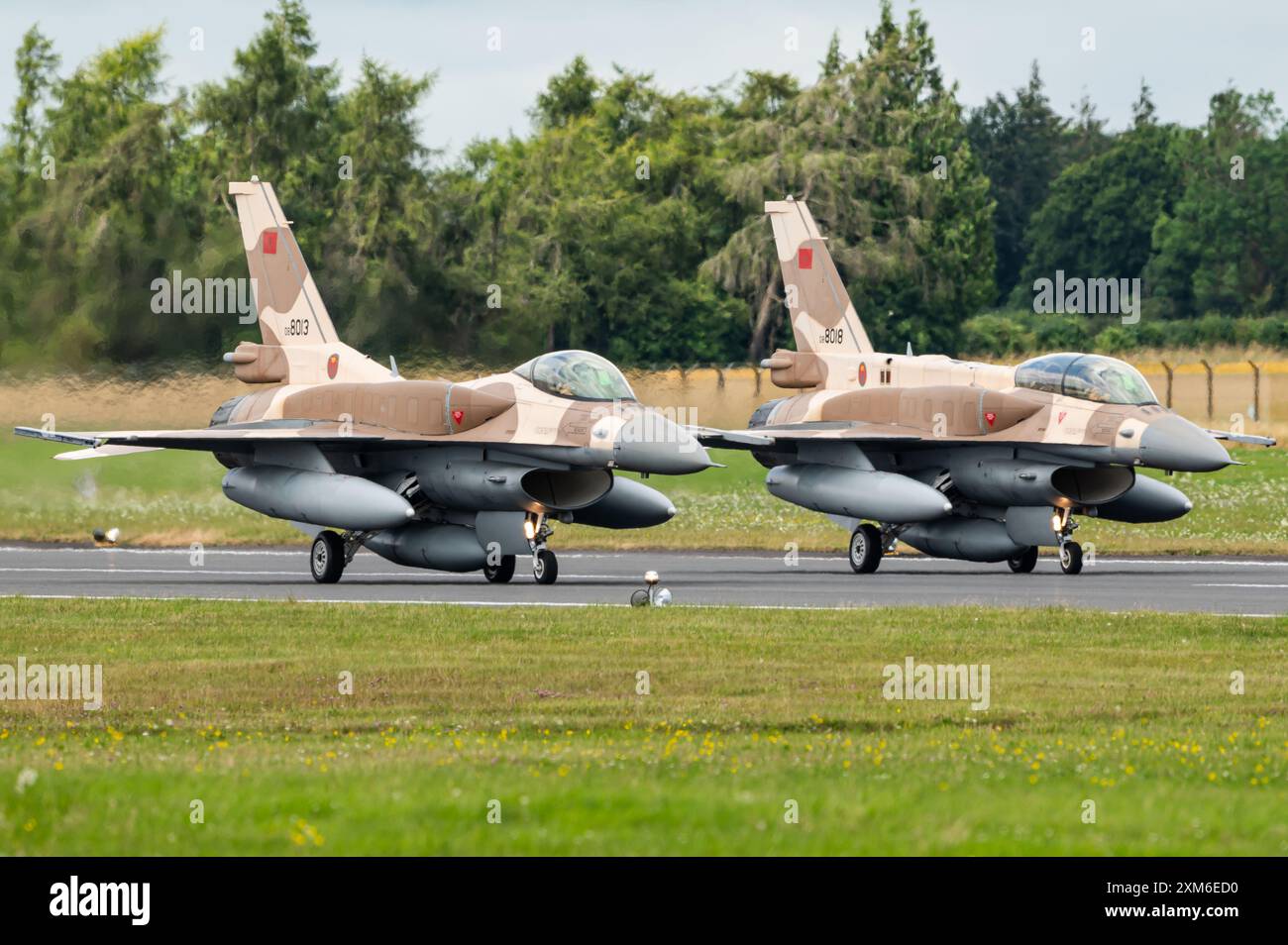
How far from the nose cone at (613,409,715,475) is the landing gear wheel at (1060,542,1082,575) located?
659cm

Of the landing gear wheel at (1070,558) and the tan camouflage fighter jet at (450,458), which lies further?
the landing gear wheel at (1070,558)

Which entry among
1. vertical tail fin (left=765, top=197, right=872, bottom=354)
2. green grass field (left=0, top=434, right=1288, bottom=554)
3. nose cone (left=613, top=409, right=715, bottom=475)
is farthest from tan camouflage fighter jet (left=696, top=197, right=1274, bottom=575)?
green grass field (left=0, top=434, right=1288, bottom=554)

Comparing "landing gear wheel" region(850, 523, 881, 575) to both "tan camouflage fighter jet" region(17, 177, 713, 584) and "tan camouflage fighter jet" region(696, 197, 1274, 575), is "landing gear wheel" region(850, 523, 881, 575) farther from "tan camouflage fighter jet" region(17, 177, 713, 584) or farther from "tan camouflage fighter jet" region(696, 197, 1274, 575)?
"tan camouflage fighter jet" region(17, 177, 713, 584)

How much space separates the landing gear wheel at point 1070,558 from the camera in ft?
101

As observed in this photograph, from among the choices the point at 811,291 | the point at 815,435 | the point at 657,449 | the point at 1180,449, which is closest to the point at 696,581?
the point at 657,449

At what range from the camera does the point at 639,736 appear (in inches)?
538

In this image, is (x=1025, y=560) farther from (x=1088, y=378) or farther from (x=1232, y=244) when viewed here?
(x=1232, y=244)

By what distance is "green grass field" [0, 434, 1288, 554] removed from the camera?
38.7 meters

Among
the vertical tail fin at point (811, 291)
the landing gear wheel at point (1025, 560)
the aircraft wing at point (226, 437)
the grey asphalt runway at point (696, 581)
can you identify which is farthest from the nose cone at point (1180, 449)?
the aircraft wing at point (226, 437)

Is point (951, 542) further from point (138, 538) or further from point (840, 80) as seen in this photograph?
point (840, 80)

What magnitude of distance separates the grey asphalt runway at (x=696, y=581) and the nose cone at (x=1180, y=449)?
1591 millimetres

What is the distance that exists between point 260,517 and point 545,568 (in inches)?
599

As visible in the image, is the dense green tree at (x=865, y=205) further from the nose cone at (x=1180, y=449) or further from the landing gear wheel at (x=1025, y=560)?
the nose cone at (x=1180, y=449)
